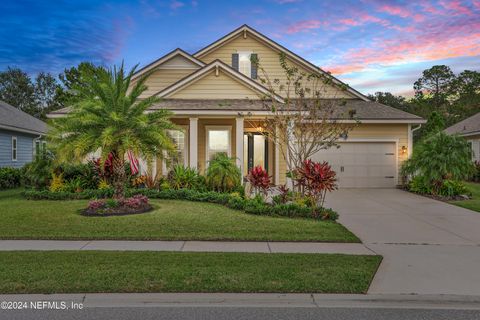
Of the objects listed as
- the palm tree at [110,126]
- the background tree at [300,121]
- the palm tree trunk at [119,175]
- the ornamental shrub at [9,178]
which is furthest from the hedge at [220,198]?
the ornamental shrub at [9,178]

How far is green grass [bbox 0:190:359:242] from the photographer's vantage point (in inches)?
322

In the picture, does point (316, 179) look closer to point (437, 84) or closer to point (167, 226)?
point (167, 226)

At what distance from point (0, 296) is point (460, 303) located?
584 centimetres

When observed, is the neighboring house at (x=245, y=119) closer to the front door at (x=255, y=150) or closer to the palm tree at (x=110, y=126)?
the front door at (x=255, y=150)

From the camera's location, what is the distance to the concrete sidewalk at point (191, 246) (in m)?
7.21

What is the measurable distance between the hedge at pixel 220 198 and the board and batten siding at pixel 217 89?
515cm

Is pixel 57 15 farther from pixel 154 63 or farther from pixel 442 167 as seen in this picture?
pixel 442 167

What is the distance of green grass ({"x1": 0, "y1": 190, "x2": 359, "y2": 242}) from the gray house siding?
42.0ft

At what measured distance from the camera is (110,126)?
36.1ft

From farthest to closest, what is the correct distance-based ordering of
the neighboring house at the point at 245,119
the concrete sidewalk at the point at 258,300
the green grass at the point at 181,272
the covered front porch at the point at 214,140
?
the covered front porch at the point at 214,140
the neighboring house at the point at 245,119
the green grass at the point at 181,272
the concrete sidewalk at the point at 258,300

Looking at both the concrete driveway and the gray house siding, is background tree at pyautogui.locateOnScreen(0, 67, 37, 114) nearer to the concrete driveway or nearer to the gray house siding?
the gray house siding

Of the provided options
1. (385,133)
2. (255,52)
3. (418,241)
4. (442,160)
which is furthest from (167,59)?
(418,241)

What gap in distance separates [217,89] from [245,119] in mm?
1798

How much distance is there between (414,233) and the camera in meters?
8.87
